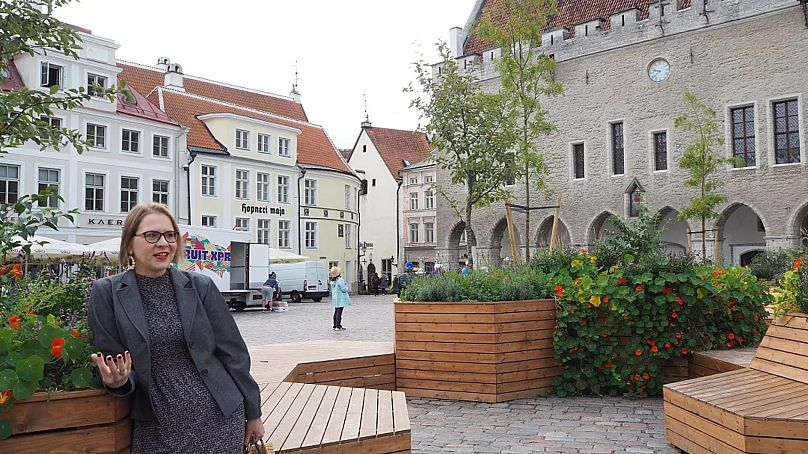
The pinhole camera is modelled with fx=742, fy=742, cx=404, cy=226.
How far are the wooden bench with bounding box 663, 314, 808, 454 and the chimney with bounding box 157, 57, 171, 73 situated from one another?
41139 millimetres

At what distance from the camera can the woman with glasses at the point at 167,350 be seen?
3.03 m

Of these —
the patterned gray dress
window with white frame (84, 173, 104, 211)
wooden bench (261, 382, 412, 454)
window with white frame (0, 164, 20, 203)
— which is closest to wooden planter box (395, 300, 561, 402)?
wooden bench (261, 382, 412, 454)

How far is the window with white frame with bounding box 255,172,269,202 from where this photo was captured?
39.4 meters

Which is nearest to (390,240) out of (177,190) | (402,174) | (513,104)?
(402,174)

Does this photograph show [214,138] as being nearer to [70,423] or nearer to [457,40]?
[457,40]

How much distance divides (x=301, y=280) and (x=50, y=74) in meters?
13.8

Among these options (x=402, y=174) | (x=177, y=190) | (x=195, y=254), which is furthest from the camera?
(x=402, y=174)

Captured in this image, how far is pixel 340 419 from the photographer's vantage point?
16.0ft

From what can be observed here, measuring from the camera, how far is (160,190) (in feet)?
111

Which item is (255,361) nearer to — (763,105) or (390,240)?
(763,105)

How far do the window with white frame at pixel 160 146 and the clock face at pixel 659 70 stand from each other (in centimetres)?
2270

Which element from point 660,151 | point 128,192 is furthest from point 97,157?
point 660,151

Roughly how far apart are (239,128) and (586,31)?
59.9ft

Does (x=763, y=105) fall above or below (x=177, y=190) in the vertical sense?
above
